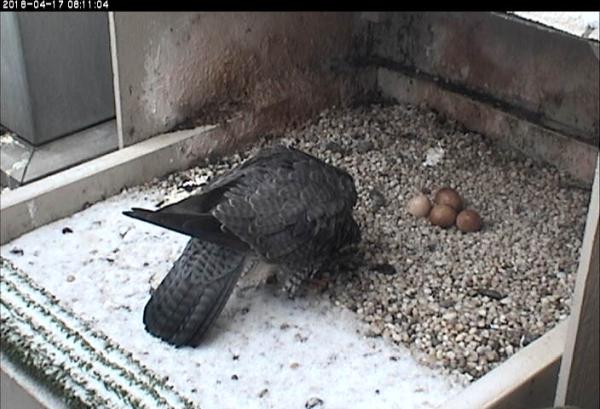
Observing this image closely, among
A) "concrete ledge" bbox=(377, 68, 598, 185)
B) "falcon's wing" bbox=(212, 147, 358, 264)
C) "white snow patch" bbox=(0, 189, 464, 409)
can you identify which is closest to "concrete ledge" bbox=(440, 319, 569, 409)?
"white snow patch" bbox=(0, 189, 464, 409)

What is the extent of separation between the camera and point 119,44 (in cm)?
205

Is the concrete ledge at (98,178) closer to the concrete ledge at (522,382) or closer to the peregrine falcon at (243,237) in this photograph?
the peregrine falcon at (243,237)

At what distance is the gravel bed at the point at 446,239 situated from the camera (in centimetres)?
177

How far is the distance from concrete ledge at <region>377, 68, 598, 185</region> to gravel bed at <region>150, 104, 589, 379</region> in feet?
0.09

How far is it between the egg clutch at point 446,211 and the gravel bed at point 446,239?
0.02m

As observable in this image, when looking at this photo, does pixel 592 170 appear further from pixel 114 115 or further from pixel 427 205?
pixel 114 115

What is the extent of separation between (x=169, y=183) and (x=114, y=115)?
32 centimetres

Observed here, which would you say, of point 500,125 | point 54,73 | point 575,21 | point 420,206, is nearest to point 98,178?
point 54,73

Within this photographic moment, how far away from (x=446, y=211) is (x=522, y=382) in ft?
1.94

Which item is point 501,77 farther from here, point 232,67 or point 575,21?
point 575,21

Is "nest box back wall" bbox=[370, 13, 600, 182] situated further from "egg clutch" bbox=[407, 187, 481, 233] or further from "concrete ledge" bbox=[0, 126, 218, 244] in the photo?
"concrete ledge" bbox=[0, 126, 218, 244]

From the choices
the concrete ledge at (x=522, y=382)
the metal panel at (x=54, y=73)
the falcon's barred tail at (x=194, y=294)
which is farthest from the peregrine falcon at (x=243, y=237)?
the metal panel at (x=54, y=73)

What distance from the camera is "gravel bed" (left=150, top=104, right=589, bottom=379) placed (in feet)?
5.79
